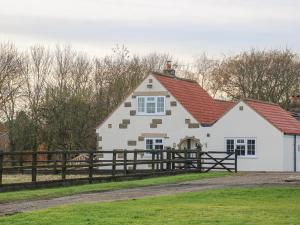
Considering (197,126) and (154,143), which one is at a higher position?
(197,126)

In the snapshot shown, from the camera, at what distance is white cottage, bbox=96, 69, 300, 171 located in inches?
1578

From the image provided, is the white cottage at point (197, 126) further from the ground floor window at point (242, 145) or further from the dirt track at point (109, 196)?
the dirt track at point (109, 196)

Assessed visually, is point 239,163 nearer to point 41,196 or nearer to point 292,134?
point 292,134

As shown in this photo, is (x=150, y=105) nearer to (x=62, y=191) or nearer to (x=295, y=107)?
(x=295, y=107)

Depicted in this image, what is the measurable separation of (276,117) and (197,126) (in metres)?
4.77

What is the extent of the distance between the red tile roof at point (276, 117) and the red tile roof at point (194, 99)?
311 cm

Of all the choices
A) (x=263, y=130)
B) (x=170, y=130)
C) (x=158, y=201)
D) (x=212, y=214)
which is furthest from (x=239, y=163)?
(x=212, y=214)

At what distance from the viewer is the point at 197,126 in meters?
42.3

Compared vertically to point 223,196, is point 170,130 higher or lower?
higher

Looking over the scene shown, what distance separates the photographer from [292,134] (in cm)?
4069

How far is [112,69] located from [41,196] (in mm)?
41042

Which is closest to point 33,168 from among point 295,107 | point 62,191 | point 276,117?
point 62,191

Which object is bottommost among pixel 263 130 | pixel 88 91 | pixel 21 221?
pixel 21 221

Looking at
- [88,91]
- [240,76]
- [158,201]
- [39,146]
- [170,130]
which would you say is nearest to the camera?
[158,201]
